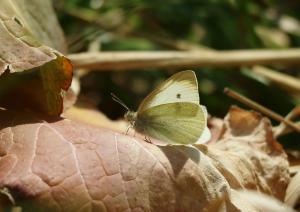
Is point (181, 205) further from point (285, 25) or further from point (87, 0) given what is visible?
point (285, 25)

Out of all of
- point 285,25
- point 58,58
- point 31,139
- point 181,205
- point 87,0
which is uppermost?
point 58,58

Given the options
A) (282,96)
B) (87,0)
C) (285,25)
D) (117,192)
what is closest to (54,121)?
(117,192)

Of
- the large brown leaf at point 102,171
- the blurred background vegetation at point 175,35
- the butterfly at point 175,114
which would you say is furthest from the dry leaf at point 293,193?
the blurred background vegetation at point 175,35

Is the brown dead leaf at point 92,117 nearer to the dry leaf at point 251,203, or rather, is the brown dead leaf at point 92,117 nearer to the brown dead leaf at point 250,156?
the brown dead leaf at point 250,156

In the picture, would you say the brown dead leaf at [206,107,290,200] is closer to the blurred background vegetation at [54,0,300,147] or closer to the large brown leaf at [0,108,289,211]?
the large brown leaf at [0,108,289,211]

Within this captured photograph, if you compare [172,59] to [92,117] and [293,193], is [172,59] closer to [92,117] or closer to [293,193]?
[92,117]

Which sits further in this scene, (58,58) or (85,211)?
(58,58)
